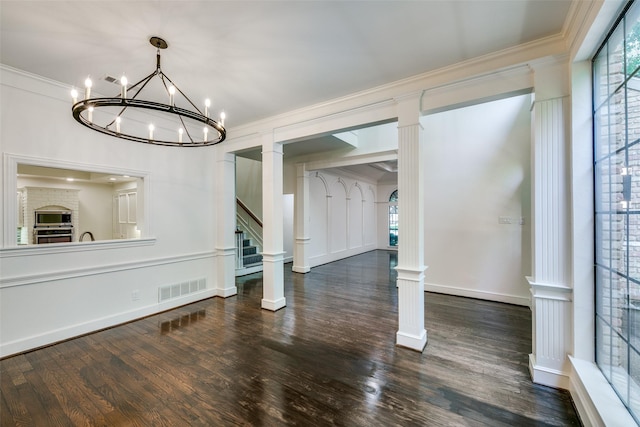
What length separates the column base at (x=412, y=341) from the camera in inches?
108

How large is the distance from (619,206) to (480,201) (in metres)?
2.89

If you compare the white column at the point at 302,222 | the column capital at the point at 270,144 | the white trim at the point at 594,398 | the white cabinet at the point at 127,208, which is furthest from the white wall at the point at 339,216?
the white trim at the point at 594,398

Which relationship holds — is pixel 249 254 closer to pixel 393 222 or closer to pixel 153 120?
pixel 153 120

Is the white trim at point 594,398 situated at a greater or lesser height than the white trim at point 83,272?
lesser

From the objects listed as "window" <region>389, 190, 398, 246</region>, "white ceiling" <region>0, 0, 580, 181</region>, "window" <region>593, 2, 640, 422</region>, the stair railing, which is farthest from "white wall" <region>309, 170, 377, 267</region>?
"window" <region>593, 2, 640, 422</region>

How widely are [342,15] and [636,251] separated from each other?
2.52 meters

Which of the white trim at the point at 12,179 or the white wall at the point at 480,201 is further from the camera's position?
the white wall at the point at 480,201

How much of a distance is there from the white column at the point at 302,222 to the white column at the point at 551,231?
16.1 feet

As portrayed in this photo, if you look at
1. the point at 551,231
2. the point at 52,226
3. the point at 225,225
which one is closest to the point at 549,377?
the point at 551,231

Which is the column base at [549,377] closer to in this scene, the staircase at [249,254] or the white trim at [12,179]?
the white trim at [12,179]

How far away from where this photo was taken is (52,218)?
675cm

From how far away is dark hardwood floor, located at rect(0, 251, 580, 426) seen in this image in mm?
1860

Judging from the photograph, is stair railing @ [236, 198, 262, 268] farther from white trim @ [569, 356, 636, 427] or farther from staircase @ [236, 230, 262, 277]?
white trim @ [569, 356, 636, 427]

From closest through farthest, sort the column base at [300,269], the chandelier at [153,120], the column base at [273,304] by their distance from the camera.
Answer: the chandelier at [153,120], the column base at [273,304], the column base at [300,269]
